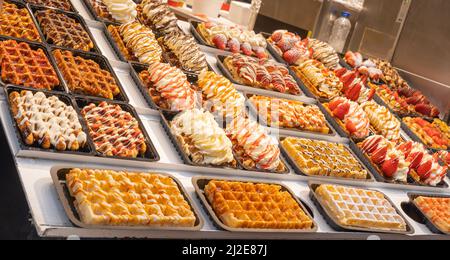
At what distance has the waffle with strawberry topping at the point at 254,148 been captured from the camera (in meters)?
2.91

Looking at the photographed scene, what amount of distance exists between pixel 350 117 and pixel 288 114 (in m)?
0.54

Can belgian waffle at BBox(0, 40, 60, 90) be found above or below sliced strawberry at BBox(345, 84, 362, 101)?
below

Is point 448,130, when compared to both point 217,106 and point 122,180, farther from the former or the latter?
point 122,180

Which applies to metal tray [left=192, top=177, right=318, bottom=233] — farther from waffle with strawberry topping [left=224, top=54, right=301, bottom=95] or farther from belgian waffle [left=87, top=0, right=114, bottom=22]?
belgian waffle [left=87, top=0, right=114, bottom=22]

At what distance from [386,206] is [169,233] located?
142 centimetres

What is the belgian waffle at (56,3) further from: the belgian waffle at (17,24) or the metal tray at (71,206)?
the metal tray at (71,206)

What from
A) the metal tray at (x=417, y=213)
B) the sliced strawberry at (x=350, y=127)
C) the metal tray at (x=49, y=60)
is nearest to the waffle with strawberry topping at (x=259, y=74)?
the sliced strawberry at (x=350, y=127)

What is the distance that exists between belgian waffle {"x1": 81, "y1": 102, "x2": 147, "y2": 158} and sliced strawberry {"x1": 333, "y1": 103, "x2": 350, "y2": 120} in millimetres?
1666

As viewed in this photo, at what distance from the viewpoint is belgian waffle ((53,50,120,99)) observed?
9.40 ft

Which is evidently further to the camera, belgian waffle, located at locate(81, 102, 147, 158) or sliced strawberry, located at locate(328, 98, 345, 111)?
sliced strawberry, located at locate(328, 98, 345, 111)

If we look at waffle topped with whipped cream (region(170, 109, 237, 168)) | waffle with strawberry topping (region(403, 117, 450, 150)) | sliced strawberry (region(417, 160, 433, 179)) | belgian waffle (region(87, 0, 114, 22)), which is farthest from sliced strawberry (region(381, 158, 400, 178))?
belgian waffle (region(87, 0, 114, 22))

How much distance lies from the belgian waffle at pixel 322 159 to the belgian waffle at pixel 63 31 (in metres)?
1.39

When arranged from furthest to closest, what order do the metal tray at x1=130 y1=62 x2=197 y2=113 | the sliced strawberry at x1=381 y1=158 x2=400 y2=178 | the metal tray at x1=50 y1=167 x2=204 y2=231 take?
the sliced strawberry at x1=381 y1=158 x2=400 y2=178 < the metal tray at x1=130 y1=62 x2=197 y2=113 < the metal tray at x1=50 y1=167 x2=204 y2=231

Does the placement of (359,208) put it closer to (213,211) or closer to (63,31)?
(213,211)
